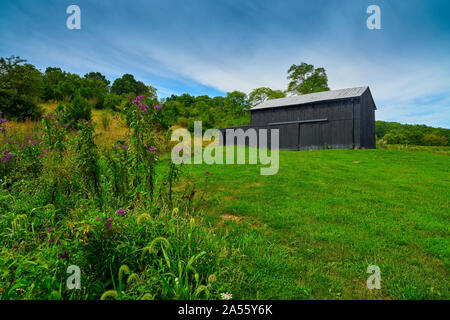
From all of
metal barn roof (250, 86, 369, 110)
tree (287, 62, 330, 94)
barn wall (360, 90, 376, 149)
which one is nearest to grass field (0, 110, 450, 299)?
barn wall (360, 90, 376, 149)

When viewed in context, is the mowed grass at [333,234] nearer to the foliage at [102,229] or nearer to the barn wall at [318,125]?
the foliage at [102,229]

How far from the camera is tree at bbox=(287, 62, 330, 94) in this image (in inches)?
1417

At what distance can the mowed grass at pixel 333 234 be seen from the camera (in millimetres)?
2254

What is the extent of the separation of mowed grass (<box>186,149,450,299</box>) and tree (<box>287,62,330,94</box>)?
33.1 metres

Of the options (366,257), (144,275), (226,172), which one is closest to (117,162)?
(144,275)

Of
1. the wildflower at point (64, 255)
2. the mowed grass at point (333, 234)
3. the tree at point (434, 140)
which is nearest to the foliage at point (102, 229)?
the wildflower at point (64, 255)

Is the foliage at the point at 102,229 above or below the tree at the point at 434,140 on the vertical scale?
below

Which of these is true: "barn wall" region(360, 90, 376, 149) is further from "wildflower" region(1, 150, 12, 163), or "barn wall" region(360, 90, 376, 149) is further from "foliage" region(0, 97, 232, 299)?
"wildflower" region(1, 150, 12, 163)

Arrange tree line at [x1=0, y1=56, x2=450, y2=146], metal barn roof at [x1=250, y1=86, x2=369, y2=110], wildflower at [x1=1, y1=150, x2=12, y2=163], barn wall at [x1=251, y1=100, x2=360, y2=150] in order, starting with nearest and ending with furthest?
wildflower at [x1=1, y1=150, x2=12, y2=163] < tree line at [x1=0, y1=56, x2=450, y2=146] < barn wall at [x1=251, y1=100, x2=360, y2=150] < metal barn roof at [x1=250, y1=86, x2=369, y2=110]

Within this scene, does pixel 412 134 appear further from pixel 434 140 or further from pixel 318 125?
pixel 318 125

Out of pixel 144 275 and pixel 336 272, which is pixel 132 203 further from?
pixel 336 272

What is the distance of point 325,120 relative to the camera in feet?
62.5

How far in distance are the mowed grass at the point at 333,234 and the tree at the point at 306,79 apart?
33.1 metres

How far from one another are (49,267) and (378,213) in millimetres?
5367
